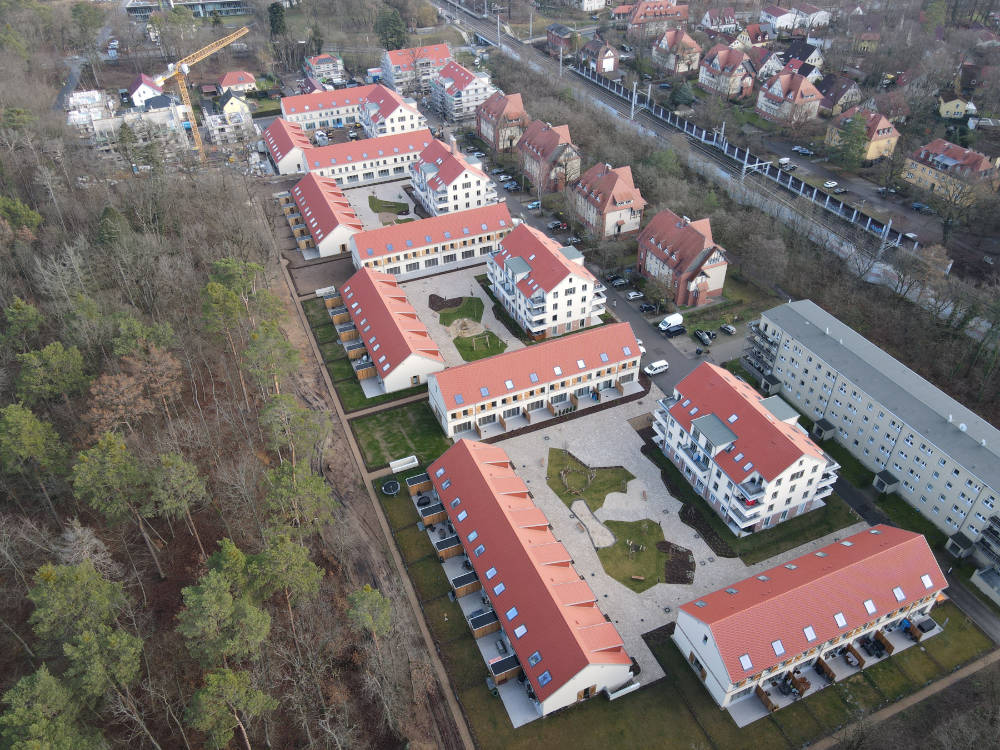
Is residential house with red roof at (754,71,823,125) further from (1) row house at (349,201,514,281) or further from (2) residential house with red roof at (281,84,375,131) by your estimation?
(2) residential house with red roof at (281,84,375,131)

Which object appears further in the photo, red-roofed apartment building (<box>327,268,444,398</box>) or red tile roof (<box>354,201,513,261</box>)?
red tile roof (<box>354,201,513,261</box>)

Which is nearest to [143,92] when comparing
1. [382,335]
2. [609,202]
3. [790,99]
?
[382,335]

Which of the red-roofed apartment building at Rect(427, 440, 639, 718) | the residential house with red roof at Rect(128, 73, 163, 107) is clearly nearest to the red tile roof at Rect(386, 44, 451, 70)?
the residential house with red roof at Rect(128, 73, 163, 107)

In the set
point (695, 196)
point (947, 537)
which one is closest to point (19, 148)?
point (695, 196)

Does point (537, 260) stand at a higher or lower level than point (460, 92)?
lower

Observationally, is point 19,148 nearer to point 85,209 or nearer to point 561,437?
point 85,209

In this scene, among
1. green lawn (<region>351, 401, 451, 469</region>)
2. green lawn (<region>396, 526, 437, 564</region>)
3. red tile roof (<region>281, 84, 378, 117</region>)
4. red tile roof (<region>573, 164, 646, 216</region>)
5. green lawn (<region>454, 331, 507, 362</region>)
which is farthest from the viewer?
red tile roof (<region>281, 84, 378, 117</region>)

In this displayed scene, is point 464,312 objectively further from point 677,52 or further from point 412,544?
point 677,52
